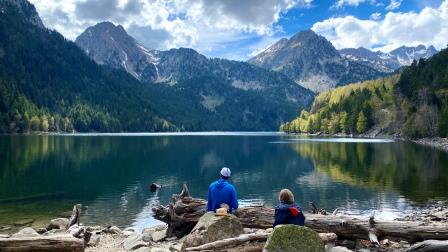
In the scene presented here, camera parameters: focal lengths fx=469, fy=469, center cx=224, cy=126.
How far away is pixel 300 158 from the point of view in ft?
385

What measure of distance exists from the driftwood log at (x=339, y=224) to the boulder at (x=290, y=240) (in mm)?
7314

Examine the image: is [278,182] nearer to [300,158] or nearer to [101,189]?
[101,189]

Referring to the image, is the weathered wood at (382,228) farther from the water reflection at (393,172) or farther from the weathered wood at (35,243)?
the water reflection at (393,172)

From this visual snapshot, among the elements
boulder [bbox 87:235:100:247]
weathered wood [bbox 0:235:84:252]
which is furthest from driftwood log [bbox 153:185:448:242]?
weathered wood [bbox 0:235:84:252]

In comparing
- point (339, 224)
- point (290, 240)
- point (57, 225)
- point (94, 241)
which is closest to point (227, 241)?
point (290, 240)

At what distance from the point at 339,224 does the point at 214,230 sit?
6806mm

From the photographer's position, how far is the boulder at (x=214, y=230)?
70.9 ft

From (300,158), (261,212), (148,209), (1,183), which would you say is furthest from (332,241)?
(300,158)

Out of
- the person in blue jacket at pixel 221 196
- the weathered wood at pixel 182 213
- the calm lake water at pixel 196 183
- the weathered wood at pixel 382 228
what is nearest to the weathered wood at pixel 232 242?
the person in blue jacket at pixel 221 196

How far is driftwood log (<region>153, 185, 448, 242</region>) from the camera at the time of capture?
22688 mm

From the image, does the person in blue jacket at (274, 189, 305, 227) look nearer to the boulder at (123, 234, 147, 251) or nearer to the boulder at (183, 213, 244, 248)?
the boulder at (183, 213, 244, 248)

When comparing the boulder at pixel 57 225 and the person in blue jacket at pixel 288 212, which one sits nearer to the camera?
the person in blue jacket at pixel 288 212

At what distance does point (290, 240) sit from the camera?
17.0 m

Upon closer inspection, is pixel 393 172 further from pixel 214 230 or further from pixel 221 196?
pixel 214 230
